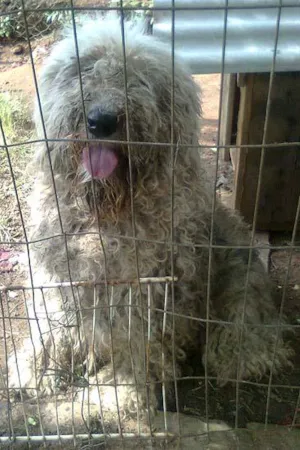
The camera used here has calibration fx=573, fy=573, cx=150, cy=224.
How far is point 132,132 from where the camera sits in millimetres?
2055

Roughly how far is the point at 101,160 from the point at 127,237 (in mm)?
311

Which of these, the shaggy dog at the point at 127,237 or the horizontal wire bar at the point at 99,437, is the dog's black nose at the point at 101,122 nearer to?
the shaggy dog at the point at 127,237

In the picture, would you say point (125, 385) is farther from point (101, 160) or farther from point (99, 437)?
point (101, 160)

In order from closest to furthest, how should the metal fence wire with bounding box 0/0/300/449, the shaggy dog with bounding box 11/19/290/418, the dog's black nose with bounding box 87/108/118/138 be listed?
the dog's black nose with bounding box 87/108/118/138 → the shaggy dog with bounding box 11/19/290/418 → the metal fence wire with bounding box 0/0/300/449

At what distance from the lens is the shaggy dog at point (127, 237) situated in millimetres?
2084

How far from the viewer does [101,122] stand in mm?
1960

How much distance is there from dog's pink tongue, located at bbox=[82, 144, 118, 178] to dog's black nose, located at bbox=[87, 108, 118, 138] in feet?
0.24

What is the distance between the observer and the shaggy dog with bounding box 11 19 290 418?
2.08 metres

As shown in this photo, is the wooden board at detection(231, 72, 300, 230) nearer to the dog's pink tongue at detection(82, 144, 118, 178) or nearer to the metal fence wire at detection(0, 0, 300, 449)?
the metal fence wire at detection(0, 0, 300, 449)

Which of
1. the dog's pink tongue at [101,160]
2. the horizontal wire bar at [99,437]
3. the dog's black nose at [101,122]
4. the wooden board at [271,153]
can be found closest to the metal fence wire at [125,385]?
the horizontal wire bar at [99,437]

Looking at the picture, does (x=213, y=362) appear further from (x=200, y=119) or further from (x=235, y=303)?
(x=200, y=119)

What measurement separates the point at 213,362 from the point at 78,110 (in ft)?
4.51

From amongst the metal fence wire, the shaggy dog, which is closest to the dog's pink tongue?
the shaggy dog

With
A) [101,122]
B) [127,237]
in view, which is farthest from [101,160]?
[127,237]
